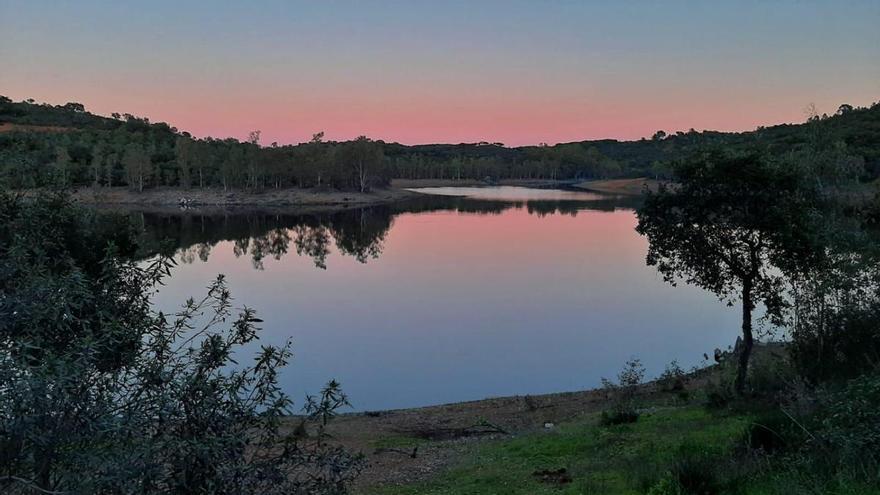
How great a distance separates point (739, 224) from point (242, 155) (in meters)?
91.9

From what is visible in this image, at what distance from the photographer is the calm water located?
750 inches

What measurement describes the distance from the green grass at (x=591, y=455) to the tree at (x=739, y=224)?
292 centimetres

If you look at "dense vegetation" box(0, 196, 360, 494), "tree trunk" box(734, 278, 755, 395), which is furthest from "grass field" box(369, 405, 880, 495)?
"dense vegetation" box(0, 196, 360, 494)

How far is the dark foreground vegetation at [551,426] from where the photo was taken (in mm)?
3289

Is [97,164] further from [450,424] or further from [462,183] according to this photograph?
[462,183]

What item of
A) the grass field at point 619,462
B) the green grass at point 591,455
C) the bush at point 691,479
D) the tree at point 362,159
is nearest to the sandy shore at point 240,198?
the tree at point 362,159

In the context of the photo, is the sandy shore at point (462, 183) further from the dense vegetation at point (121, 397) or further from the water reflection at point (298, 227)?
the dense vegetation at point (121, 397)

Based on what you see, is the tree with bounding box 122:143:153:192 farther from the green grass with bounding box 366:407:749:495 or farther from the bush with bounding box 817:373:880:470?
the bush with bounding box 817:373:880:470

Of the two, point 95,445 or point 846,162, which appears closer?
point 95,445

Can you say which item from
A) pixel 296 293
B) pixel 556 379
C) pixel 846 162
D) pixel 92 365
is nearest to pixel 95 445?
pixel 92 365

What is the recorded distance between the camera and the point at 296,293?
3023cm

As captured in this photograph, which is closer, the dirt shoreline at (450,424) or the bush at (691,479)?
the bush at (691,479)

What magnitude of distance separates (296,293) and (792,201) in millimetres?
23244

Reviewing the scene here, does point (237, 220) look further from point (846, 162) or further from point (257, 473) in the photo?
point (257, 473)
